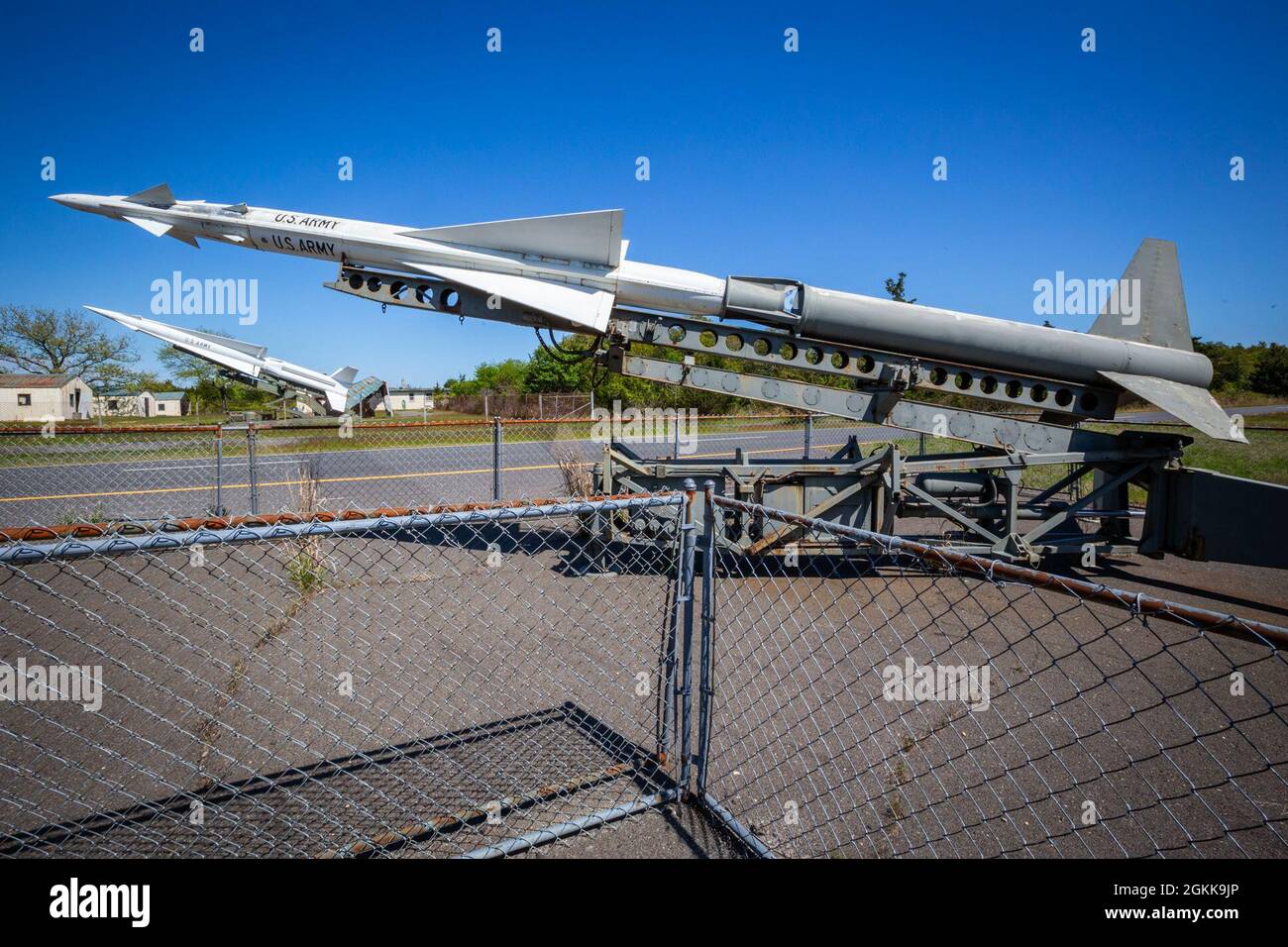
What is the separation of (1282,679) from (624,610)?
17.3 feet

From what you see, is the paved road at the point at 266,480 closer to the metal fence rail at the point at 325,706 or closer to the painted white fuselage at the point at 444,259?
the metal fence rail at the point at 325,706

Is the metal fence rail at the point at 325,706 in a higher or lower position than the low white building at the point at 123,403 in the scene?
lower

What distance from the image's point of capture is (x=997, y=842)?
9.80 feet

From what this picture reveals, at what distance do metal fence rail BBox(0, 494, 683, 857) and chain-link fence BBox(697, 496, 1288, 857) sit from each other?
2.08ft


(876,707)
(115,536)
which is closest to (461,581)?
(876,707)

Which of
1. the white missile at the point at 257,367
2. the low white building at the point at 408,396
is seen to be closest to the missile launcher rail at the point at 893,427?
the white missile at the point at 257,367

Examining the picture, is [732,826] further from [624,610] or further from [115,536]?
[624,610]

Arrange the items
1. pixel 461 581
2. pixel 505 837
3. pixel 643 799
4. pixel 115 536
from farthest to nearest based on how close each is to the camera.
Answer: pixel 461 581 → pixel 643 799 → pixel 505 837 → pixel 115 536

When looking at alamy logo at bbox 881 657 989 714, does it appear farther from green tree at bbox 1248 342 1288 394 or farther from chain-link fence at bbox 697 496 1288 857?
green tree at bbox 1248 342 1288 394

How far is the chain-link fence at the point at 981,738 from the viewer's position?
9.62 ft

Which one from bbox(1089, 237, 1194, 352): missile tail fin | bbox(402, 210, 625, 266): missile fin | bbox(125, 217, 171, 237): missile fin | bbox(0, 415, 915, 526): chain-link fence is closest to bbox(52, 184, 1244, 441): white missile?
bbox(402, 210, 625, 266): missile fin

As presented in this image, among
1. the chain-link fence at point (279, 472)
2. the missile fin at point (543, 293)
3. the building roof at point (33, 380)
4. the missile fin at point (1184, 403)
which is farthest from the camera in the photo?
the building roof at point (33, 380)

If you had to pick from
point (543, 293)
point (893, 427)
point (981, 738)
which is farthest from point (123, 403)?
point (981, 738)
